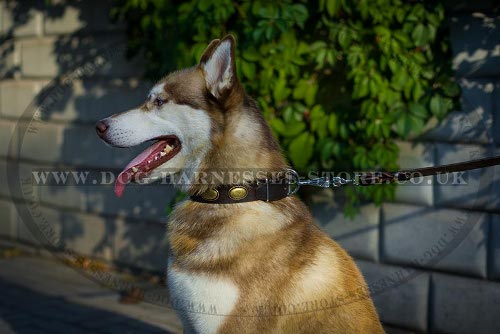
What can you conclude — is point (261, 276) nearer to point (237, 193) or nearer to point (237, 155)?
point (237, 193)

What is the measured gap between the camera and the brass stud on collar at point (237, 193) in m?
2.99

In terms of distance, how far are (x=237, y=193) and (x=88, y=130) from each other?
4058mm

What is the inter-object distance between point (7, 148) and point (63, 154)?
1120 mm

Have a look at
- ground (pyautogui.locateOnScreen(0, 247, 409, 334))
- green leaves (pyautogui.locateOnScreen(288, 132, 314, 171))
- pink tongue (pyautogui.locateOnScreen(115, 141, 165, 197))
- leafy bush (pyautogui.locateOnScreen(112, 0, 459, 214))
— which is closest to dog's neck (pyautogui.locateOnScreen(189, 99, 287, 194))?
pink tongue (pyautogui.locateOnScreen(115, 141, 165, 197))

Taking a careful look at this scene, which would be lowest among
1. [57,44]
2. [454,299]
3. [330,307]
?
[454,299]

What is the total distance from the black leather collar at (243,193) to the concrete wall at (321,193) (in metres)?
1.91

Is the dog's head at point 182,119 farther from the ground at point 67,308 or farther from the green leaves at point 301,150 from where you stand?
the ground at point 67,308

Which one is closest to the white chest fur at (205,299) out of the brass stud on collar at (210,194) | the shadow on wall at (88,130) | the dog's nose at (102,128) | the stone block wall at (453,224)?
the brass stud on collar at (210,194)

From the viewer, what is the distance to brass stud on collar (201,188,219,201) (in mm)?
3008

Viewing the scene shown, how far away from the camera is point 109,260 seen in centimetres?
662

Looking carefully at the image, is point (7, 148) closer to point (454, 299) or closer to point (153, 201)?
point (153, 201)

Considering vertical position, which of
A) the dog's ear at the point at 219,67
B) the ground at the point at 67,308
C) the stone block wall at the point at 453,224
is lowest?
the ground at the point at 67,308

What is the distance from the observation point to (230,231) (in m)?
2.95

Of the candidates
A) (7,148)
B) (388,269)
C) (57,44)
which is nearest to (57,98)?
(57,44)
